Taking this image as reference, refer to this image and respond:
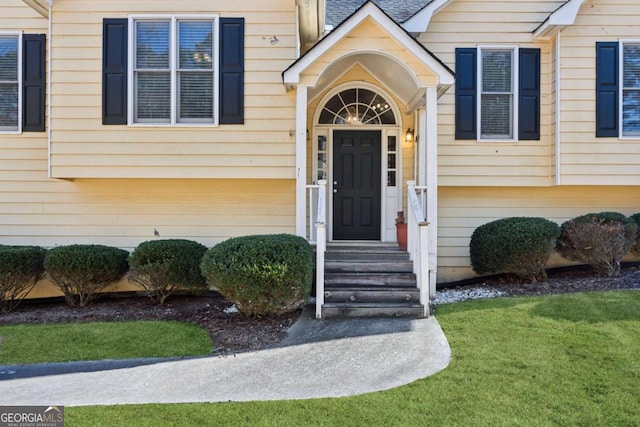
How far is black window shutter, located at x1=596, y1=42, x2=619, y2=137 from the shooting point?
8.09 m

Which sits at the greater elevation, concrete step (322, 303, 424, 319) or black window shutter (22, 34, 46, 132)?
black window shutter (22, 34, 46, 132)

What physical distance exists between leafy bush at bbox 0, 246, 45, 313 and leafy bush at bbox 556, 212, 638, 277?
907cm

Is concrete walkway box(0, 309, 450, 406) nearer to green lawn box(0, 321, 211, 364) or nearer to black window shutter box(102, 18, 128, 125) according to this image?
green lawn box(0, 321, 211, 364)

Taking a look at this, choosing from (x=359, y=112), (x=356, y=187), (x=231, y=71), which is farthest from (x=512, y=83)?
(x=231, y=71)

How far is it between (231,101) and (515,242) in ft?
17.6

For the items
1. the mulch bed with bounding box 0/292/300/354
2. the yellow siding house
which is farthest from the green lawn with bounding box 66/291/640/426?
the yellow siding house

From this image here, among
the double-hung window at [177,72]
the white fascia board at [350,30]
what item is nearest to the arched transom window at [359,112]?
the white fascia board at [350,30]

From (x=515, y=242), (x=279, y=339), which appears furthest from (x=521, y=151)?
(x=279, y=339)

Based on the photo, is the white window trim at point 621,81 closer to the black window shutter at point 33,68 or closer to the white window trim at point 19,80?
the black window shutter at point 33,68

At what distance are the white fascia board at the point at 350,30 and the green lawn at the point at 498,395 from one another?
4122 mm

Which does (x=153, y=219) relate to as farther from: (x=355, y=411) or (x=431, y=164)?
(x=355, y=411)

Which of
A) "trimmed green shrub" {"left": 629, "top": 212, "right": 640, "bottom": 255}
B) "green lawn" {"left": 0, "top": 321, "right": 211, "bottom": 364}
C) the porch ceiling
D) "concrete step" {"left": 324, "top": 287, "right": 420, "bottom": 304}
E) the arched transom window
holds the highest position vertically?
the porch ceiling

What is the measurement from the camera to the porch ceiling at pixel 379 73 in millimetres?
7299

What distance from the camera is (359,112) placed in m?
8.88
